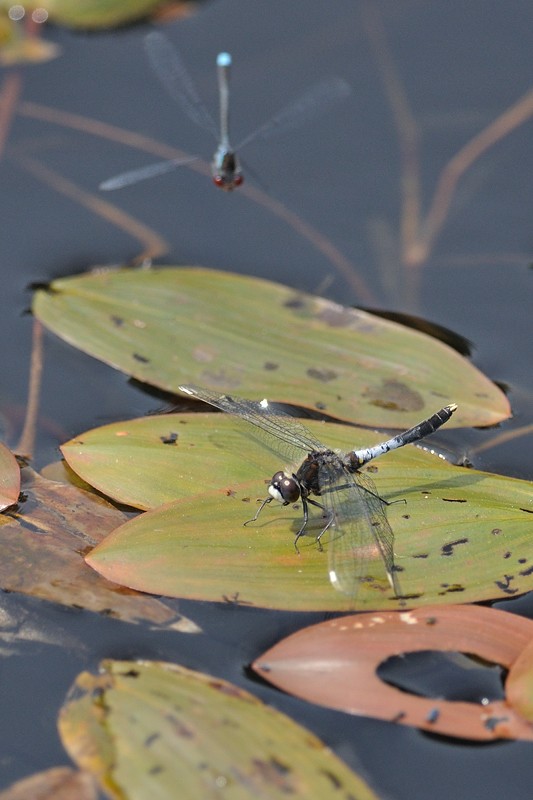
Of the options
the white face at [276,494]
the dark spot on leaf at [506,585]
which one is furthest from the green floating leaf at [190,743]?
the dark spot on leaf at [506,585]

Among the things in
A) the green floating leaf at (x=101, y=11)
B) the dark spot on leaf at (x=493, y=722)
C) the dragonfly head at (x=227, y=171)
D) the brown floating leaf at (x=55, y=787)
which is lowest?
the brown floating leaf at (x=55, y=787)

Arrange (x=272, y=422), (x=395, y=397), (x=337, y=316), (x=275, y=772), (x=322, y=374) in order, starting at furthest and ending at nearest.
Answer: (x=337, y=316), (x=322, y=374), (x=395, y=397), (x=272, y=422), (x=275, y=772)

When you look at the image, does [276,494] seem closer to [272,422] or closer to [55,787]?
[272,422]

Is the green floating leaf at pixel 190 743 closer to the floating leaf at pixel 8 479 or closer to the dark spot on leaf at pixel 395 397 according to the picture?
the floating leaf at pixel 8 479

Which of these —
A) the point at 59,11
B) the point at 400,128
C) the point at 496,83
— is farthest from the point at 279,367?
the point at 59,11

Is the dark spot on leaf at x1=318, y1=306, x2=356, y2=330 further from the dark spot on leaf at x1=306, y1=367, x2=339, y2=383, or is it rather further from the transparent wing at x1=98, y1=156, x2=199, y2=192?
the transparent wing at x1=98, y1=156, x2=199, y2=192

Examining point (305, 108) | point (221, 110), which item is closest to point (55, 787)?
point (305, 108)

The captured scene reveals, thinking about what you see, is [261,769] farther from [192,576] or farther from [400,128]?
[400,128]
